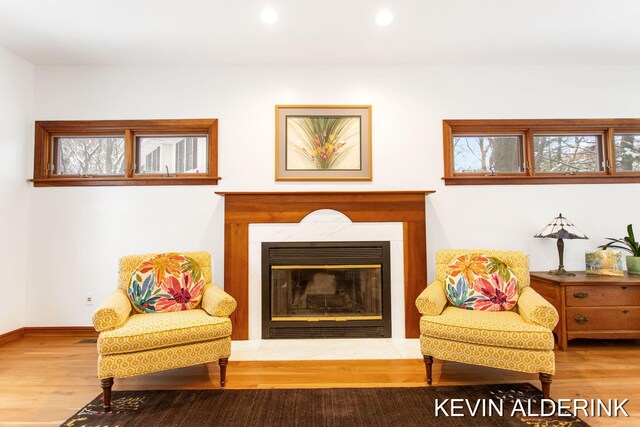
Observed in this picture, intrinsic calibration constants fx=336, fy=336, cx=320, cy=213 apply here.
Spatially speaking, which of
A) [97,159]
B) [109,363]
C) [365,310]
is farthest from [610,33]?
[97,159]

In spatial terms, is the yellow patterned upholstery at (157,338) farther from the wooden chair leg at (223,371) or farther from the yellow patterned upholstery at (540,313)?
the yellow patterned upholstery at (540,313)

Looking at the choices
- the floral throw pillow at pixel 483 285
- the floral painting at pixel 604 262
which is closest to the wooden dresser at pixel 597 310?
the floral painting at pixel 604 262

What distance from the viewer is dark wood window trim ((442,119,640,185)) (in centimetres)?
339

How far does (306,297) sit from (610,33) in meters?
3.53

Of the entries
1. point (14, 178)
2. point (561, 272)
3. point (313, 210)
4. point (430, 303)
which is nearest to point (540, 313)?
point (430, 303)

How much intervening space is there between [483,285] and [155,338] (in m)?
2.25

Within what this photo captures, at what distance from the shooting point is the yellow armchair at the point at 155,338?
1.98m

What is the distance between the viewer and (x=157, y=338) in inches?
80.4

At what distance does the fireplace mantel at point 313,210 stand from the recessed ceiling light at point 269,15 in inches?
55.5

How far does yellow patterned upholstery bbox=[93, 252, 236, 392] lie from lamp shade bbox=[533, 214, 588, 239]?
2.87 m

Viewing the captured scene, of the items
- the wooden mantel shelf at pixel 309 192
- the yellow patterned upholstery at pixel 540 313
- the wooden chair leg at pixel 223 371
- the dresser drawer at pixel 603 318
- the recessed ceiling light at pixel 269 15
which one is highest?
the recessed ceiling light at pixel 269 15

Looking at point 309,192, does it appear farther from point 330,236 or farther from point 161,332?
point 161,332

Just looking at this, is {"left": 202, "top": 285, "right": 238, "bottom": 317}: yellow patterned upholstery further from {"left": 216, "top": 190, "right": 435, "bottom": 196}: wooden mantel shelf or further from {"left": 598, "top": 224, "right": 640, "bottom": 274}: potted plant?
{"left": 598, "top": 224, "right": 640, "bottom": 274}: potted plant

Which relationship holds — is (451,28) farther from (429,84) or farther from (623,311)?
(623,311)
